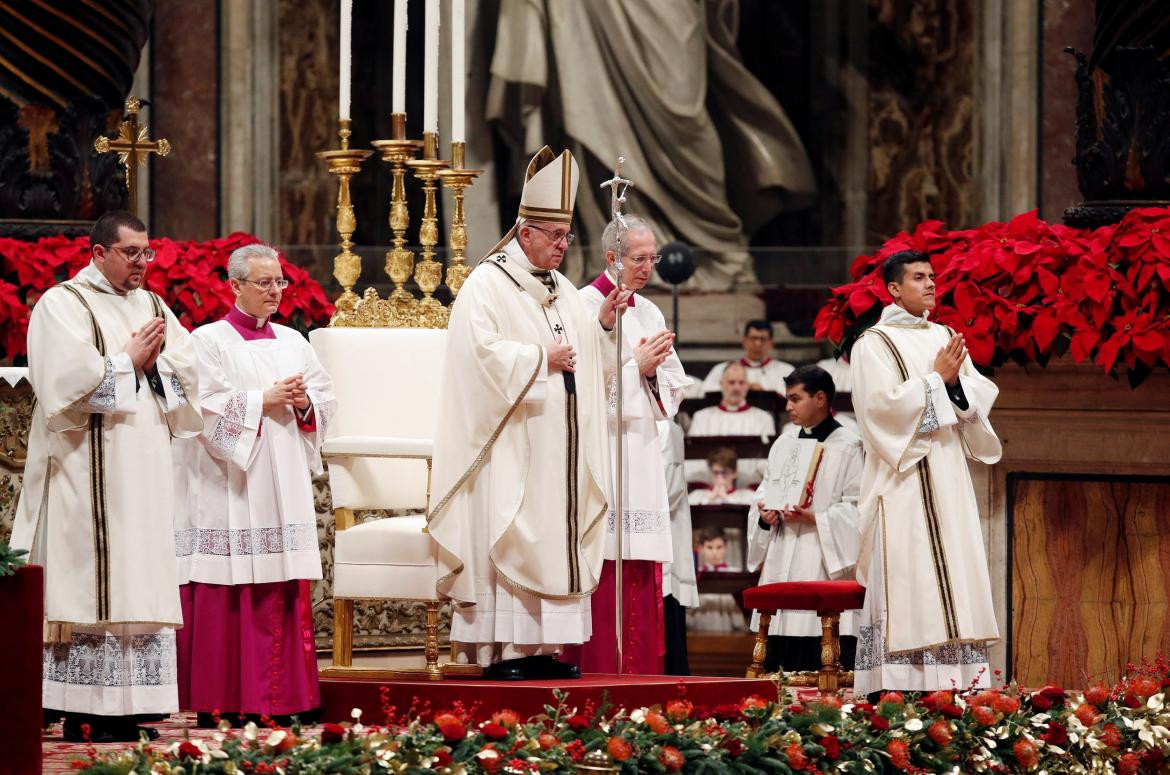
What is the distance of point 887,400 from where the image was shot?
24.0 ft

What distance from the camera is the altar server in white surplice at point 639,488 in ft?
24.9

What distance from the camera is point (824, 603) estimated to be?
782cm

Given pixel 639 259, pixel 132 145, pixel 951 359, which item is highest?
pixel 132 145

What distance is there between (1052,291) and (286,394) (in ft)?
8.81

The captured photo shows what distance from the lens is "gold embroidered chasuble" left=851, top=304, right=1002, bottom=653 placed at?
23.8ft

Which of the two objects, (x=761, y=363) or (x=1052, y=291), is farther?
(x=761, y=363)

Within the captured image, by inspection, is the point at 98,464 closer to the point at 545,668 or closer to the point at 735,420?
the point at 545,668

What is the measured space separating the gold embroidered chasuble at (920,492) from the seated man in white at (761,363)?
3.65 metres

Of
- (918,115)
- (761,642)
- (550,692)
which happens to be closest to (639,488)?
(761,642)

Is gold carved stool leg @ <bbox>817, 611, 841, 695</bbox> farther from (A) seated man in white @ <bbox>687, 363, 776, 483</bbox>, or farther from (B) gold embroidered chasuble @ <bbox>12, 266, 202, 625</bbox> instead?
(A) seated man in white @ <bbox>687, 363, 776, 483</bbox>

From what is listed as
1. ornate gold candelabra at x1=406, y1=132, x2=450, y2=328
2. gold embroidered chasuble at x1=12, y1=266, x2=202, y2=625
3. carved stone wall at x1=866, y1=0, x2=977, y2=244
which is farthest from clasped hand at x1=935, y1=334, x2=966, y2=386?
carved stone wall at x1=866, y1=0, x2=977, y2=244

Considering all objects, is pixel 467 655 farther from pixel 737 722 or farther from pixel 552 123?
pixel 552 123

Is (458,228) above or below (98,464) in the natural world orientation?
above

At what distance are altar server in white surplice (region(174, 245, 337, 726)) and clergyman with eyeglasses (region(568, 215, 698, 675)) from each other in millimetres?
1045
